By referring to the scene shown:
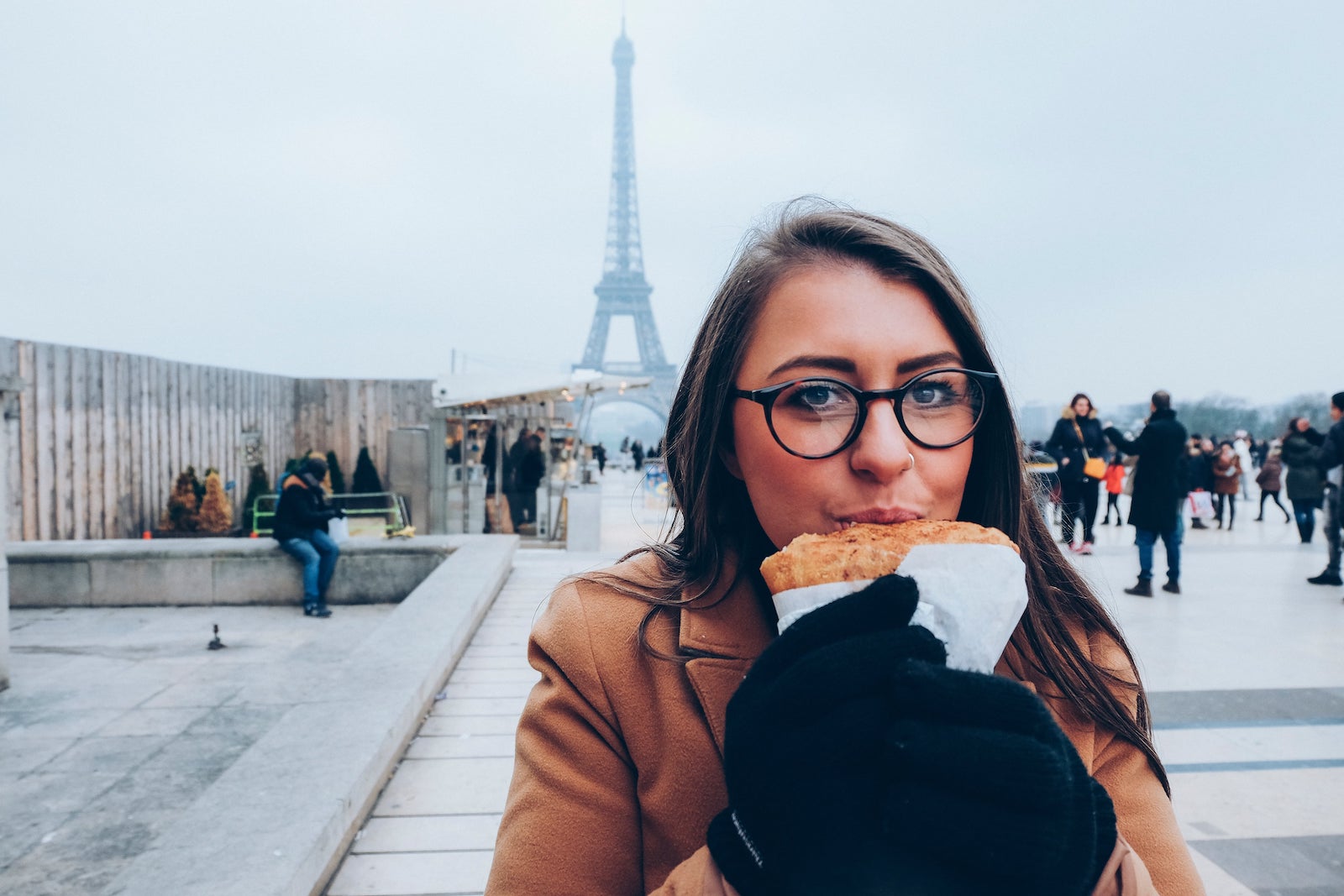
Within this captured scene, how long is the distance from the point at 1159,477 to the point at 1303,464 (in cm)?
464

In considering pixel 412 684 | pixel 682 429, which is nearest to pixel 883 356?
pixel 682 429

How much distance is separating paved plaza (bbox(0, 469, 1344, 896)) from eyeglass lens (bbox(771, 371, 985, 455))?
0.78 m

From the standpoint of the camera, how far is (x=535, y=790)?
110 centimetres

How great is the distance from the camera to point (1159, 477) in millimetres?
7188

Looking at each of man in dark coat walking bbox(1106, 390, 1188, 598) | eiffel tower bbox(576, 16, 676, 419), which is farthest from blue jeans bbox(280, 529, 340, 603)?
eiffel tower bbox(576, 16, 676, 419)

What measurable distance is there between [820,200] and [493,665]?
3.86 m

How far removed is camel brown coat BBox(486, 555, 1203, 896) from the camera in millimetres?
1073

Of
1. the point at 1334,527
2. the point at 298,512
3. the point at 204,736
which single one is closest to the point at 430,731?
the point at 204,736

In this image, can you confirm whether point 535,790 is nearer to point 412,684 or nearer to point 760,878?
point 760,878

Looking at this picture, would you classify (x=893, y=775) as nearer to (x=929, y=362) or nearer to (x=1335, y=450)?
(x=929, y=362)

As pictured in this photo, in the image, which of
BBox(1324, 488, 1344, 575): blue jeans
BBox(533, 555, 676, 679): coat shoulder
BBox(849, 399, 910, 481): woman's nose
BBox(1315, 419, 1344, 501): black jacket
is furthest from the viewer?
BBox(1324, 488, 1344, 575): blue jeans

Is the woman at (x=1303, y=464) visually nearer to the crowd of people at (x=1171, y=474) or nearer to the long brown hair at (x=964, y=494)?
the crowd of people at (x=1171, y=474)

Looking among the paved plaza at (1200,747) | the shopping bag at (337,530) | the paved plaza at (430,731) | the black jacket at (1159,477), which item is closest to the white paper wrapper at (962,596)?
the paved plaza at (430,731)

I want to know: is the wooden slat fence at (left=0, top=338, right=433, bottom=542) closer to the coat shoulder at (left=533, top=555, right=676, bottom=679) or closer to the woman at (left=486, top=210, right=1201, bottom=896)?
the coat shoulder at (left=533, top=555, right=676, bottom=679)
